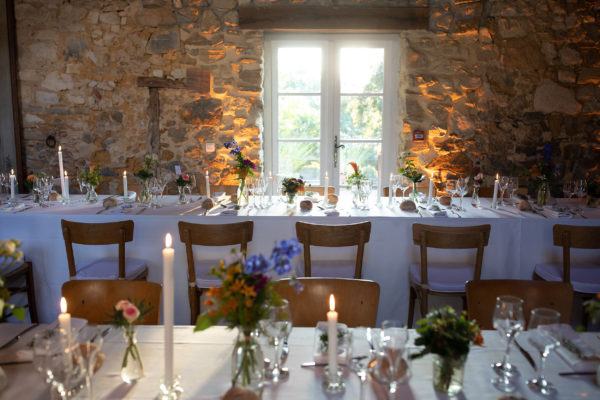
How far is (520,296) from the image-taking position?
1.91m

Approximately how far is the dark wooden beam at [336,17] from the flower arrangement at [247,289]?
4.16 m

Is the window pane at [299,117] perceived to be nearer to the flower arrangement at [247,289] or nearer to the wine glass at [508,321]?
the wine glass at [508,321]

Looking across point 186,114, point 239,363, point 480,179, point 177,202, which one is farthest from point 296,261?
point 186,114

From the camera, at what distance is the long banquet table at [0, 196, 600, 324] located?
10.1 ft

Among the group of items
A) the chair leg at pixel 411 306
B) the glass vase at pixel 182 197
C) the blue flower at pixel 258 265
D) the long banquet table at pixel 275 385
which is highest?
the blue flower at pixel 258 265

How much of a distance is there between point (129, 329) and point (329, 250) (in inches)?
74.0

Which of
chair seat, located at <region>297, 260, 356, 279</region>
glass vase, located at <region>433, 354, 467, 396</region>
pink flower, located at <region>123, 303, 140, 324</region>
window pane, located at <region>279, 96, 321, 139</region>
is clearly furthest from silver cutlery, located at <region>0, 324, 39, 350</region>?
window pane, located at <region>279, 96, 321, 139</region>

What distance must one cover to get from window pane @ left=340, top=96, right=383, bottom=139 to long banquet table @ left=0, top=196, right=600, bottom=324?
7.52ft

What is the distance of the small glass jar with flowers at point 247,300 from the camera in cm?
119

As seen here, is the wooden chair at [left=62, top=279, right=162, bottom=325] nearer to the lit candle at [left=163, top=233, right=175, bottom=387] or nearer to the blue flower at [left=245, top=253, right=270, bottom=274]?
the lit candle at [left=163, top=233, right=175, bottom=387]

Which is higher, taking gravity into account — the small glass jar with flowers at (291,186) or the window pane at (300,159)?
the window pane at (300,159)

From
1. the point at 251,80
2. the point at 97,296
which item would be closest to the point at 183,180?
the point at 97,296

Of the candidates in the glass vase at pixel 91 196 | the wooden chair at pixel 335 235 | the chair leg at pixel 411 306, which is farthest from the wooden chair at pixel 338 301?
the glass vase at pixel 91 196

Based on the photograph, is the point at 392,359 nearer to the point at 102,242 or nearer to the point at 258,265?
the point at 258,265
